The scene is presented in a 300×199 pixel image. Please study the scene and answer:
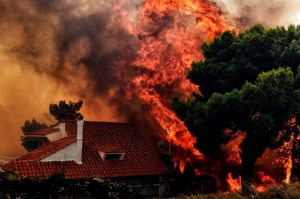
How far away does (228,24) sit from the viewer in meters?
42.7

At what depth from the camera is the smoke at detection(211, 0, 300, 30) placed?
4666 cm

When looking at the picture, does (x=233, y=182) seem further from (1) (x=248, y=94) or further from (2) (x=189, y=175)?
(1) (x=248, y=94)

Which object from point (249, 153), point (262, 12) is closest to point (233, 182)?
point (249, 153)

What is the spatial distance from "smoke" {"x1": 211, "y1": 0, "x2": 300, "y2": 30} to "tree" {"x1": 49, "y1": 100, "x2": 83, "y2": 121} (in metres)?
22.3

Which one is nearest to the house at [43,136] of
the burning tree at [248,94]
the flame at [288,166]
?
the burning tree at [248,94]

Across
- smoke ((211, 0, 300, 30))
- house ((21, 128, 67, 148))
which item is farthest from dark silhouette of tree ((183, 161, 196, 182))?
smoke ((211, 0, 300, 30))

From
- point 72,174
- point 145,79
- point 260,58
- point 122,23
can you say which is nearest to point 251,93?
point 260,58

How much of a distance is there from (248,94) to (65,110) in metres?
27.2

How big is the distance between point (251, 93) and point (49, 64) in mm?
32767

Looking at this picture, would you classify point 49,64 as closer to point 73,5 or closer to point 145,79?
point 73,5

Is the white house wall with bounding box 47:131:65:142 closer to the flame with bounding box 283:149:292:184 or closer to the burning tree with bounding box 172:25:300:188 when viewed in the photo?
the burning tree with bounding box 172:25:300:188

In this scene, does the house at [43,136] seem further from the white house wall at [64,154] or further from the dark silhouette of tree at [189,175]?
the dark silhouette of tree at [189,175]

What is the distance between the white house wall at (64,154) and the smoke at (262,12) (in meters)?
26.5

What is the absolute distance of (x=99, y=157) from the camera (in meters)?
31.1
